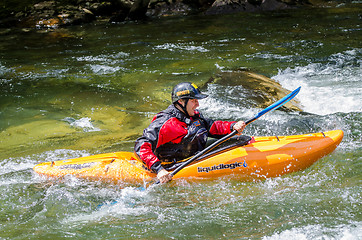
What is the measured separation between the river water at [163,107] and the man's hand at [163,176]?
14 centimetres

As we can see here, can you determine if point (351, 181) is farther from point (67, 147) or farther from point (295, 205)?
point (67, 147)

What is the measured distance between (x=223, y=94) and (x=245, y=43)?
3931 millimetres

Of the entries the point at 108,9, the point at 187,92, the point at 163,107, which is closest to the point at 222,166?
the point at 187,92

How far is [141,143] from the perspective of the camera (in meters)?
3.98

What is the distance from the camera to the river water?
3.39 meters

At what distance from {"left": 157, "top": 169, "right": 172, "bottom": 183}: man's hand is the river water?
142 millimetres

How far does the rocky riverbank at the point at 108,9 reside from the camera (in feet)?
48.4

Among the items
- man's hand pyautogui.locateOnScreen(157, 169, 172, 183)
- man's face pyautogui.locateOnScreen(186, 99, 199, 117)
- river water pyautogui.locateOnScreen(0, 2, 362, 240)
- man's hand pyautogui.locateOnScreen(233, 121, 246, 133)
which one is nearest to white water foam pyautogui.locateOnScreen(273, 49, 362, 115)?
river water pyautogui.locateOnScreen(0, 2, 362, 240)

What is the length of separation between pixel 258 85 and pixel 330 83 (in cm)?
→ 149

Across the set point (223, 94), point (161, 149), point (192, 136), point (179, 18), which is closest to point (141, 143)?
point (161, 149)

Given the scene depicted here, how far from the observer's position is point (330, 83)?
7359 mm

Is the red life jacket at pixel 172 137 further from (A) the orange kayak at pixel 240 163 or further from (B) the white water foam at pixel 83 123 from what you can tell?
(B) the white water foam at pixel 83 123

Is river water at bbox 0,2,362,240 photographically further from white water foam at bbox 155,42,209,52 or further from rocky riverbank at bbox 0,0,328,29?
rocky riverbank at bbox 0,0,328,29

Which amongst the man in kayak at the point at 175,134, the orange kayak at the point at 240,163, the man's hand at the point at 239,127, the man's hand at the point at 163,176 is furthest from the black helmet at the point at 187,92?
the man's hand at the point at 163,176
